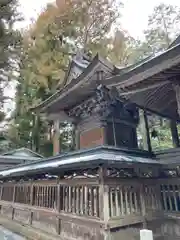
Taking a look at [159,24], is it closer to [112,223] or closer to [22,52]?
[22,52]

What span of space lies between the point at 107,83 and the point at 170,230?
4.25m

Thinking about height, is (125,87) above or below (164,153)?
above

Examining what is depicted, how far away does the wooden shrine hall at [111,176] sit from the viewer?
4738 millimetres

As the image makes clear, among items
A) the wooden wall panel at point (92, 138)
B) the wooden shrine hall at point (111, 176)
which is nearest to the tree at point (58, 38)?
the wooden wall panel at point (92, 138)

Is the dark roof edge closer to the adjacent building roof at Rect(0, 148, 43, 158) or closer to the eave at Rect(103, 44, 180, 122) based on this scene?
the eave at Rect(103, 44, 180, 122)

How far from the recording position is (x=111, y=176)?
16.2 feet

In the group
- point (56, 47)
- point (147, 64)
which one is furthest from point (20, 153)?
point (147, 64)

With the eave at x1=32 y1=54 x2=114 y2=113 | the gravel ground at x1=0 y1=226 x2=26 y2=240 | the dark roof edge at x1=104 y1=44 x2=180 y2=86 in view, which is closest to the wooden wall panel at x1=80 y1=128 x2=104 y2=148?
the eave at x1=32 y1=54 x2=114 y2=113

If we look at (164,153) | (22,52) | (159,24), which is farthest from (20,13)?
(164,153)

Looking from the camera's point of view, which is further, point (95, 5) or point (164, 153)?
point (95, 5)

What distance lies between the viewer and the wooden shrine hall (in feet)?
15.5

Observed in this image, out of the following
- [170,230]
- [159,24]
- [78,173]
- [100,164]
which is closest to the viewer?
[100,164]

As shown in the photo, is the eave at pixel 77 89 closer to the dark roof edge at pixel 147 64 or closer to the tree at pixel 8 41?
the dark roof edge at pixel 147 64

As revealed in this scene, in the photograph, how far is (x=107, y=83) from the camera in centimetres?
586
